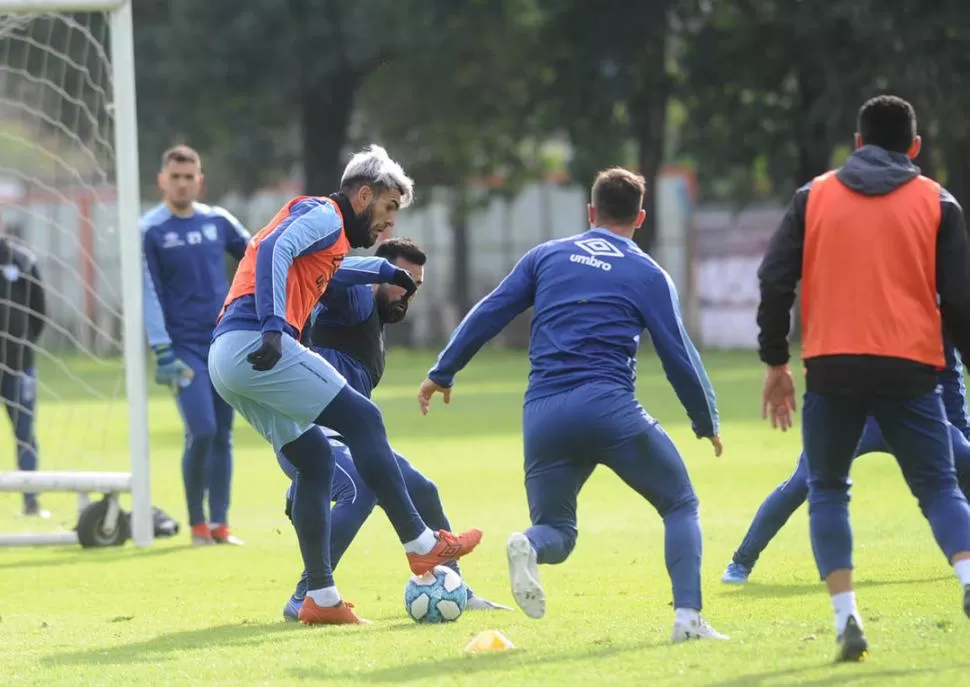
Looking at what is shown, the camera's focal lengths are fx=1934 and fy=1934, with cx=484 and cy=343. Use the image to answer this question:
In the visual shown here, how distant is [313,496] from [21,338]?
21.8ft

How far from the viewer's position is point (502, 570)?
9.84 metres

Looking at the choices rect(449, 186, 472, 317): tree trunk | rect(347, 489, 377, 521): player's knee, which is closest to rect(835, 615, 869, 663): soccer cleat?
rect(347, 489, 377, 521): player's knee

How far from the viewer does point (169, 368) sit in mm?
11398

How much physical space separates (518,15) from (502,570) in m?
31.3

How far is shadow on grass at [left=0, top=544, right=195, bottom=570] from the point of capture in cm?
1091

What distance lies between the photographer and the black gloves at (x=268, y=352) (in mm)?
7359

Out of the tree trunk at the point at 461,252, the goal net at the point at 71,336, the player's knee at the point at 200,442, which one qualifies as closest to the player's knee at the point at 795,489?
the player's knee at the point at 200,442

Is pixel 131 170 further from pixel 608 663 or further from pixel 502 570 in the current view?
pixel 608 663

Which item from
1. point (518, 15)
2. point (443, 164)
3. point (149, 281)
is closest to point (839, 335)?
point (149, 281)

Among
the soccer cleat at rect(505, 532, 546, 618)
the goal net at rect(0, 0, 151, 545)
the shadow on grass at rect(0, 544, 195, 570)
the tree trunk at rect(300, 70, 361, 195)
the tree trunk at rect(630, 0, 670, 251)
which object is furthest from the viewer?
the tree trunk at rect(300, 70, 361, 195)

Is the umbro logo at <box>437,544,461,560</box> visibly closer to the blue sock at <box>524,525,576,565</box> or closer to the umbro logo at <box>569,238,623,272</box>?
the blue sock at <box>524,525,576,565</box>

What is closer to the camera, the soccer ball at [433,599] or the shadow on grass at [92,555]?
the soccer ball at [433,599]

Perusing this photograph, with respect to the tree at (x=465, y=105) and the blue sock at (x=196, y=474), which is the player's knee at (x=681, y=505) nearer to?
the blue sock at (x=196, y=474)

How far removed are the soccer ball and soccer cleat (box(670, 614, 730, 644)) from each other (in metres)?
1.29
